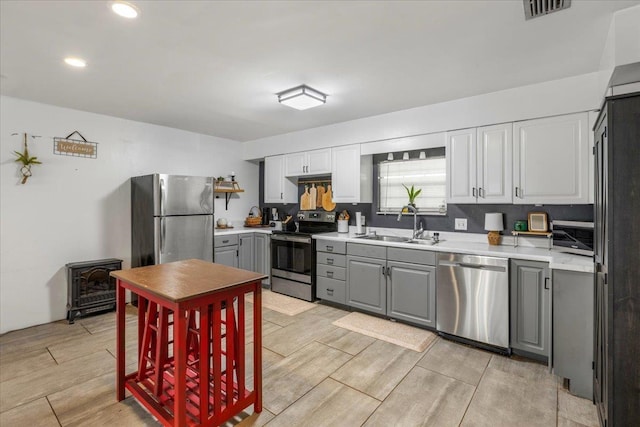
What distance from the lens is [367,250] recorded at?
374 cm

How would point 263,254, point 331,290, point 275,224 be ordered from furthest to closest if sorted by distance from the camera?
point 275,224, point 263,254, point 331,290

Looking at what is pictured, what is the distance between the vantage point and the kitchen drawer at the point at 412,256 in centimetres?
325

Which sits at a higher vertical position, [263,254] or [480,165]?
[480,165]

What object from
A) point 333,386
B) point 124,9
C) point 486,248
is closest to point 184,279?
point 333,386

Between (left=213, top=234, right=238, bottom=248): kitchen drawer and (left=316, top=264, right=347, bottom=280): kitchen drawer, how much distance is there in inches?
57.0

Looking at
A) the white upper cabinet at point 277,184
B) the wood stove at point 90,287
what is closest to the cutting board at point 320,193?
the white upper cabinet at point 277,184

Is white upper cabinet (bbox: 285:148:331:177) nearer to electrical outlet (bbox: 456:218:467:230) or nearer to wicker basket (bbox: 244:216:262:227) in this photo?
wicker basket (bbox: 244:216:262:227)

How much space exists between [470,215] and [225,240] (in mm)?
3373

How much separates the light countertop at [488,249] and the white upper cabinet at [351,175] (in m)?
0.55

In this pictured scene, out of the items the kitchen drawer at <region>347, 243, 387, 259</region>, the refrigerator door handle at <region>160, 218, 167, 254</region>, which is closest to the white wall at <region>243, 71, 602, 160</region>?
the kitchen drawer at <region>347, 243, 387, 259</region>

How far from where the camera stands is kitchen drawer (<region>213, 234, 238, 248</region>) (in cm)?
463

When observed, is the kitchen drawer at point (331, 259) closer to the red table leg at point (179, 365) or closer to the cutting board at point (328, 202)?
the cutting board at point (328, 202)

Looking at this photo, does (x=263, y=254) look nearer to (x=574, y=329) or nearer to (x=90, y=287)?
(x=90, y=287)

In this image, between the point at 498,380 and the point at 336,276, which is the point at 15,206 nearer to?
the point at 336,276
